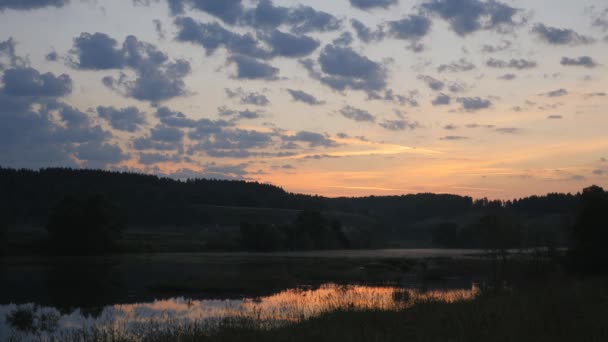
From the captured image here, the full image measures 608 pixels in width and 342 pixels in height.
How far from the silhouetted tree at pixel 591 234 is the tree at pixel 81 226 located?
74662mm

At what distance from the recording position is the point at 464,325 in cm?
1881

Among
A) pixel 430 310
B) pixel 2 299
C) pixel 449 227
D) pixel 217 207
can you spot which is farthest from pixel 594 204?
pixel 217 207

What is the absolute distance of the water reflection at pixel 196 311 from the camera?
28.3 meters

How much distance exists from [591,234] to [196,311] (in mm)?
33679

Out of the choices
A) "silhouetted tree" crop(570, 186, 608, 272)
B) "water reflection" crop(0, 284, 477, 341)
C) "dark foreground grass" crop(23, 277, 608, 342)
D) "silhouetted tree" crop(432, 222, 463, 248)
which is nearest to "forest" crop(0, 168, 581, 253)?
"silhouetted tree" crop(432, 222, 463, 248)

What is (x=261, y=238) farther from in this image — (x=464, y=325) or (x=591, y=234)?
(x=464, y=325)

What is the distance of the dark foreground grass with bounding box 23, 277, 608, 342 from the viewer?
16766 millimetres

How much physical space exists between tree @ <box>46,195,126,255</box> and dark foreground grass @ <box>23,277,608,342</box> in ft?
255

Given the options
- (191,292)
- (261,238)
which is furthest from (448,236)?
(191,292)

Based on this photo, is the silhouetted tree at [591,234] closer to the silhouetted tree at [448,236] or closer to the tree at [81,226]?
the tree at [81,226]

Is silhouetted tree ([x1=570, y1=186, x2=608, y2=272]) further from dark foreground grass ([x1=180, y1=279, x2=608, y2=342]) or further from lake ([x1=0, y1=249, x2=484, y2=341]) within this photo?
dark foreground grass ([x1=180, y1=279, x2=608, y2=342])

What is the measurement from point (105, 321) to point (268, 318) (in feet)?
29.6

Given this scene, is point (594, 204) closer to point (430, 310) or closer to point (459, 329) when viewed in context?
point (430, 310)

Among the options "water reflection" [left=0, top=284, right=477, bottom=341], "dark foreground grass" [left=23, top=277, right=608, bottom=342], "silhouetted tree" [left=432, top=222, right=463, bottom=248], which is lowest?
"silhouetted tree" [left=432, top=222, right=463, bottom=248]
